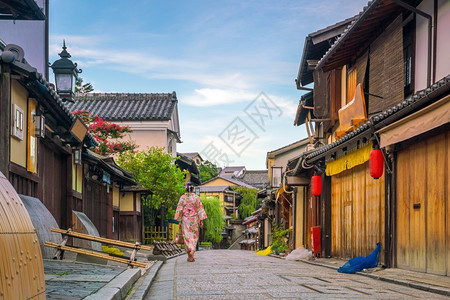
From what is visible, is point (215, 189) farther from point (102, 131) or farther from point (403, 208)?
point (403, 208)

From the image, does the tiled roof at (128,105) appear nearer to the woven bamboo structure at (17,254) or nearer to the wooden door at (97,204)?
the wooden door at (97,204)

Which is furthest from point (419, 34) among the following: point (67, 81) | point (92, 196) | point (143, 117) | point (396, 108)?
point (143, 117)

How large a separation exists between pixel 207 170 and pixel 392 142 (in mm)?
80511

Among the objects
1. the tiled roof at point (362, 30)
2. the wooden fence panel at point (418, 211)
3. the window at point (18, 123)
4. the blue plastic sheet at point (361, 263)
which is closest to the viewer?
the window at point (18, 123)

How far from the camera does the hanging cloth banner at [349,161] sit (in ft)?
49.6

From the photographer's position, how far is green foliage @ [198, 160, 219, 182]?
8925 cm

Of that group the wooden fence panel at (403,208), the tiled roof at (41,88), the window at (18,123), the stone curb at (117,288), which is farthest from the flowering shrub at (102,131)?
the stone curb at (117,288)

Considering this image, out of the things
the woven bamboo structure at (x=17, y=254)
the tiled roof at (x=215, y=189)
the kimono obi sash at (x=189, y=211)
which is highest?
the woven bamboo structure at (x=17, y=254)

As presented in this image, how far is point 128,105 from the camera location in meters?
42.4

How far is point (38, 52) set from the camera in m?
16.7

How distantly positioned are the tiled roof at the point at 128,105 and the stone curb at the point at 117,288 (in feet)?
99.7

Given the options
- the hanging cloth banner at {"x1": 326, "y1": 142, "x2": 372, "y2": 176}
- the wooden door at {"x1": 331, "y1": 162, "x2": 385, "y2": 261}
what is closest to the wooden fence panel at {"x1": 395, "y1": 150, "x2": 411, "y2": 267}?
the wooden door at {"x1": 331, "y1": 162, "x2": 385, "y2": 261}

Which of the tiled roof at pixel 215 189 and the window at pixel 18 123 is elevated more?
the window at pixel 18 123

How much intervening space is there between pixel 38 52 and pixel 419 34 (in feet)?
32.8
